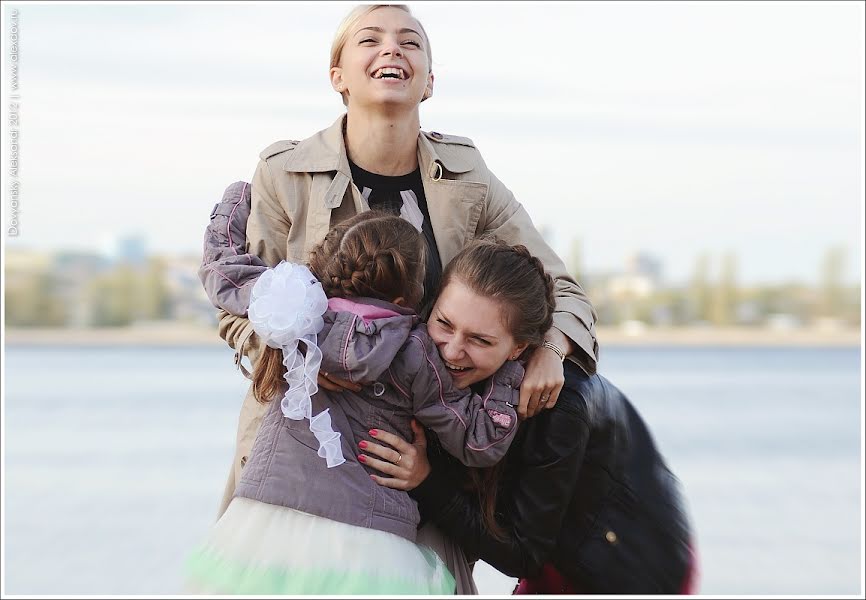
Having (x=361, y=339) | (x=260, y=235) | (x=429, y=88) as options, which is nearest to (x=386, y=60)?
(x=429, y=88)

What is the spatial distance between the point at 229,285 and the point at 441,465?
0.63 m

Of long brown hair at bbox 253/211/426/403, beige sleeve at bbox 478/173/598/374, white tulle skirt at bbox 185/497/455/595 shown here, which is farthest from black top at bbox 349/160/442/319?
white tulle skirt at bbox 185/497/455/595

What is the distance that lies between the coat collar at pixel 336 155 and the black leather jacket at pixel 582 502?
60 cm

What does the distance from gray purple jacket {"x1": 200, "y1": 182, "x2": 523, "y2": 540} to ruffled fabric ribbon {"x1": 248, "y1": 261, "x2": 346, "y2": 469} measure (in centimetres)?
3

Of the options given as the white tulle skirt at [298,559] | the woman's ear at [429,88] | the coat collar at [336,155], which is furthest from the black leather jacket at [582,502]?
the woman's ear at [429,88]

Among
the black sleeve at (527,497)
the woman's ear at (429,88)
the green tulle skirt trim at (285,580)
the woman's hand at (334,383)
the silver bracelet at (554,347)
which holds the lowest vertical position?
the green tulle skirt trim at (285,580)

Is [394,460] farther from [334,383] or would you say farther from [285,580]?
[285,580]

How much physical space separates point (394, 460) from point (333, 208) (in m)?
0.69

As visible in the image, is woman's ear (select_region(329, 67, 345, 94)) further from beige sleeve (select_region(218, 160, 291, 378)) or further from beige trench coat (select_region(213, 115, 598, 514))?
beige sleeve (select_region(218, 160, 291, 378))

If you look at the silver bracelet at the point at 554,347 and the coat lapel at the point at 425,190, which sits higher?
the coat lapel at the point at 425,190

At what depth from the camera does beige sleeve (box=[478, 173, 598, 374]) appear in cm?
287

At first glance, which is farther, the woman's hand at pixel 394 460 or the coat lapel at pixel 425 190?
the coat lapel at pixel 425 190

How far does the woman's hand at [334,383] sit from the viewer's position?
2.46 m

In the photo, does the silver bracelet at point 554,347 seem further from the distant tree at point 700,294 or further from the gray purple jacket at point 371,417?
the distant tree at point 700,294
